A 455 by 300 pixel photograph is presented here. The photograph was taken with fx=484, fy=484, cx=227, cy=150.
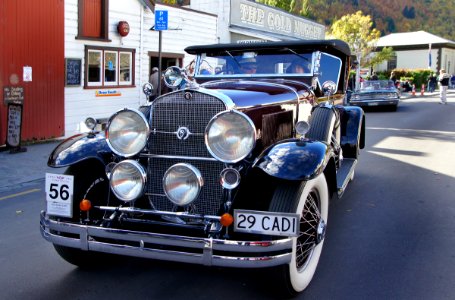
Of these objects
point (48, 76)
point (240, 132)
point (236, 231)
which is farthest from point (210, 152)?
point (48, 76)

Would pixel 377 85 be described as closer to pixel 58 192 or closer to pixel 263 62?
pixel 263 62

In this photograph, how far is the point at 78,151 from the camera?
3924 millimetres

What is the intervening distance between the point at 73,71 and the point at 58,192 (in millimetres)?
8352

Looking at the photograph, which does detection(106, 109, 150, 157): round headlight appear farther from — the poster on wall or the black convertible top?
the poster on wall

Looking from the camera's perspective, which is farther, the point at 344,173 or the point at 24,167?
the point at 24,167

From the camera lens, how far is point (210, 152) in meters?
3.39

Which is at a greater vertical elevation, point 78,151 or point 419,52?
point 419,52

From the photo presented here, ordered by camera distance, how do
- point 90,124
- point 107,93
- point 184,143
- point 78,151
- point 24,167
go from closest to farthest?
point 184,143 → point 78,151 → point 90,124 → point 24,167 → point 107,93

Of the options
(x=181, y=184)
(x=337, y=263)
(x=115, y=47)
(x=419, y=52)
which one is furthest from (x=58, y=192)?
(x=419, y=52)

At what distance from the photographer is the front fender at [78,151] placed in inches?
151

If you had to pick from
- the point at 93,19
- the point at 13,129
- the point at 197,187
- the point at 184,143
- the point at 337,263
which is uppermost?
the point at 93,19

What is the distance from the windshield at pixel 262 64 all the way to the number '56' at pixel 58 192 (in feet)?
8.45

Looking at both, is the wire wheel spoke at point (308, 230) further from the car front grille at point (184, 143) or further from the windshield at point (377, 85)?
the windshield at point (377, 85)

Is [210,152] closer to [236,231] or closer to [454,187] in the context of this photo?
[236,231]
